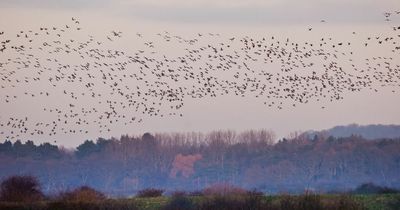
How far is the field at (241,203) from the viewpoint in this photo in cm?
5153

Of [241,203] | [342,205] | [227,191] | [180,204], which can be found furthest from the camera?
[227,191]

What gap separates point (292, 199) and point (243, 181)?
103 m

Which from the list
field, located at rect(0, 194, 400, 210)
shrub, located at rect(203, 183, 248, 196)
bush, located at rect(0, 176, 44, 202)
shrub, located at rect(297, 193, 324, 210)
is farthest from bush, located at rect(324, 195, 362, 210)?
bush, located at rect(0, 176, 44, 202)

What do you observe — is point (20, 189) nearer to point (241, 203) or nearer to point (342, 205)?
point (241, 203)

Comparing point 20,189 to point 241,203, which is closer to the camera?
point 241,203

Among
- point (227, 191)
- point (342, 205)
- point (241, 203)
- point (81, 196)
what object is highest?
point (227, 191)

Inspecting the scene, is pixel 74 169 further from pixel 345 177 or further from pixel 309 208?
pixel 309 208

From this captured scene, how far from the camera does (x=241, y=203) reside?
5378cm

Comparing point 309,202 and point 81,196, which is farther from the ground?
point 81,196

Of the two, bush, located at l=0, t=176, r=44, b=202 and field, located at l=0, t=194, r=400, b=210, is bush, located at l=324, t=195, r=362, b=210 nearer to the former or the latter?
field, located at l=0, t=194, r=400, b=210

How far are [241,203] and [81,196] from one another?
512 inches

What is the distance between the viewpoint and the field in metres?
51.5

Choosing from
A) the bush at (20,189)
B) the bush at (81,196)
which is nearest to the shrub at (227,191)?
the bush at (81,196)

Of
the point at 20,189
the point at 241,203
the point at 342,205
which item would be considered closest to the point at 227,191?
the point at 241,203
